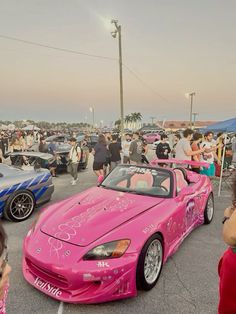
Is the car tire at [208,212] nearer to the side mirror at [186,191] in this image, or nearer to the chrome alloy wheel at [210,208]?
the chrome alloy wheel at [210,208]

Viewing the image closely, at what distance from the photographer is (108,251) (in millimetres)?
2836

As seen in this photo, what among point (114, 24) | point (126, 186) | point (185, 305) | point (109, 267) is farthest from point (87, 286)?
point (114, 24)

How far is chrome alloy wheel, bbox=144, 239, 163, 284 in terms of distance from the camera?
3.09 metres

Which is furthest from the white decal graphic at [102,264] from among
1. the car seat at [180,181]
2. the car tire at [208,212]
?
the car tire at [208,212]

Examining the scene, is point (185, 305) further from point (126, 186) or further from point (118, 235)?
point (126, 186)

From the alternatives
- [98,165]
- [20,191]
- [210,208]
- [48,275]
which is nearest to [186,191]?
[210,208]

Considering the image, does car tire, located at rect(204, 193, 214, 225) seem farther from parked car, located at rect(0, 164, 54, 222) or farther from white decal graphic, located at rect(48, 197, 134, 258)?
parked car, located at rect(0, 164, 54, 222)

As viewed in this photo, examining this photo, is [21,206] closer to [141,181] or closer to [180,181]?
[141,181]

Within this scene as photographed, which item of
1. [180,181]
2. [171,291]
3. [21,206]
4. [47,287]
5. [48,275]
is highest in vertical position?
[180,181]

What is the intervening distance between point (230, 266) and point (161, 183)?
2489 millimetres

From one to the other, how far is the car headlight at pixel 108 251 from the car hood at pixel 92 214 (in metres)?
0.14

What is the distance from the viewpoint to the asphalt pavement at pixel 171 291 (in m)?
2.79

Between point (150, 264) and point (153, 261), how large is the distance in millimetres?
65

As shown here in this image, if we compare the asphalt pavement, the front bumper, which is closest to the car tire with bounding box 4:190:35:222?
the asphalt pavement
